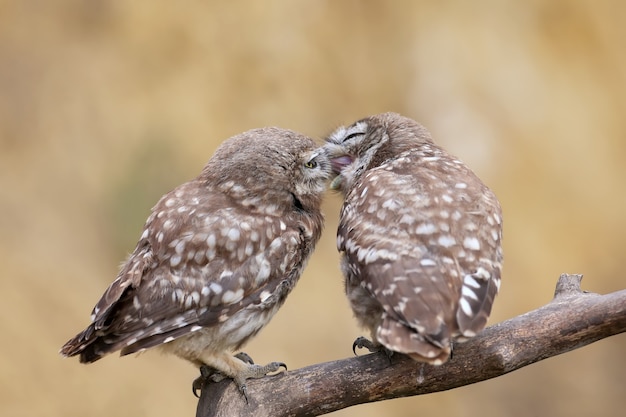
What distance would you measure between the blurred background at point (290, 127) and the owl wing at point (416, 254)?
3.98 m

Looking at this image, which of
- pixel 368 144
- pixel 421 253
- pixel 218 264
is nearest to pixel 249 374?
pixel 218 264

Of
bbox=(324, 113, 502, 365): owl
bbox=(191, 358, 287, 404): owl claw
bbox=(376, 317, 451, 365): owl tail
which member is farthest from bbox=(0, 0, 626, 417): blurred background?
bbox=(376, 317, 451, 365): owl tail

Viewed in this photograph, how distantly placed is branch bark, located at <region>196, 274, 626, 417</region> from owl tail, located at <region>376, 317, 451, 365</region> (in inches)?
15.8

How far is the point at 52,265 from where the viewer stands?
7496 mm

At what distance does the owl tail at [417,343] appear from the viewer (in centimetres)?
316

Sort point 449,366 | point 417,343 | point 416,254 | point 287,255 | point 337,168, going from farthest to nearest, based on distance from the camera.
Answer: point 337,168, point 287,255, point 449,366, point 416,254, point 417,343

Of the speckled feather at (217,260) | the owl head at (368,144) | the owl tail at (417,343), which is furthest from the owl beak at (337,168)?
the owl tail at (417,343)

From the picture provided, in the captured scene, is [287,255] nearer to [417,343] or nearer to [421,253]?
[421,253]

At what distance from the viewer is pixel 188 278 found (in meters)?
3.75

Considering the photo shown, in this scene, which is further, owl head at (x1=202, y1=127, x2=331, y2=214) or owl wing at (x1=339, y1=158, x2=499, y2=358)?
owl head at (x1=202, y1=127, x2=331, y2=214)

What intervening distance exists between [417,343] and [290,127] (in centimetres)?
530

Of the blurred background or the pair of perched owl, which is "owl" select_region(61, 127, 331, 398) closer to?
the pair of perched owl

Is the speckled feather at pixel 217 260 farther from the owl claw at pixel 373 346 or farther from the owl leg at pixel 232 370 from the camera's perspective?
the owl claw at pixel 373 346

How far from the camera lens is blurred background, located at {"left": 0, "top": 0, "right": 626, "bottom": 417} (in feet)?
24.3
